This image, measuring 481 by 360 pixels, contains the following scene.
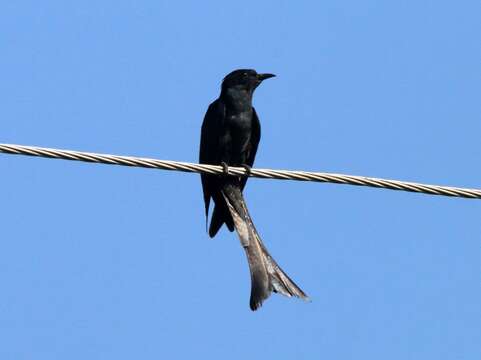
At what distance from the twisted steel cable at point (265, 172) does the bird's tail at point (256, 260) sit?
1107mm

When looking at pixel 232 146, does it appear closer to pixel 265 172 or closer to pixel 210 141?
pixel 210 141

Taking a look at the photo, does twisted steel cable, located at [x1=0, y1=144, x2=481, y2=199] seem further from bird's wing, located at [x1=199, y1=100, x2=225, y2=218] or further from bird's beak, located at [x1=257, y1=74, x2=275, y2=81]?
bird's beak, located at [x1=257, y1=74, x2=275, y2=81]

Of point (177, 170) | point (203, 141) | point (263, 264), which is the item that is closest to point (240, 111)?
point (203, 141)

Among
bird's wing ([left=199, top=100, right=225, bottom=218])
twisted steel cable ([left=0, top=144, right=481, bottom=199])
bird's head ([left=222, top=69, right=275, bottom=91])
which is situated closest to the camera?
twisted steel cable ([left=0, top=144, right=481, bottom=199])

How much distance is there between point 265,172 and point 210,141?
8.37ft

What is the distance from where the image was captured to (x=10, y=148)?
5.55 m

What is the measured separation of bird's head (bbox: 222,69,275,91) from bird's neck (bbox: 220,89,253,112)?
41mm

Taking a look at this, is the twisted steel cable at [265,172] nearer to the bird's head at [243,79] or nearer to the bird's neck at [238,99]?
the bird's neck at [238,99]

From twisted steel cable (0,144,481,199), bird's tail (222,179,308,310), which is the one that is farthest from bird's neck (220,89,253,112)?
twisted steel cable (0,144,481,199)

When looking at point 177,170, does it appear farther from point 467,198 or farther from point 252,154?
point 252,154

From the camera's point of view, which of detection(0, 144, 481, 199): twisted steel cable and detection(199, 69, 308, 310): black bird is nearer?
detection(0, 144, 481, 199): twisted steel cable

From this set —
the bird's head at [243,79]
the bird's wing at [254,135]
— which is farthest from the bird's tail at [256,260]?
the bird's head at [243,79]

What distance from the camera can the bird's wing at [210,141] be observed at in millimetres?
8523

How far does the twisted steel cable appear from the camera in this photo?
5559mm
